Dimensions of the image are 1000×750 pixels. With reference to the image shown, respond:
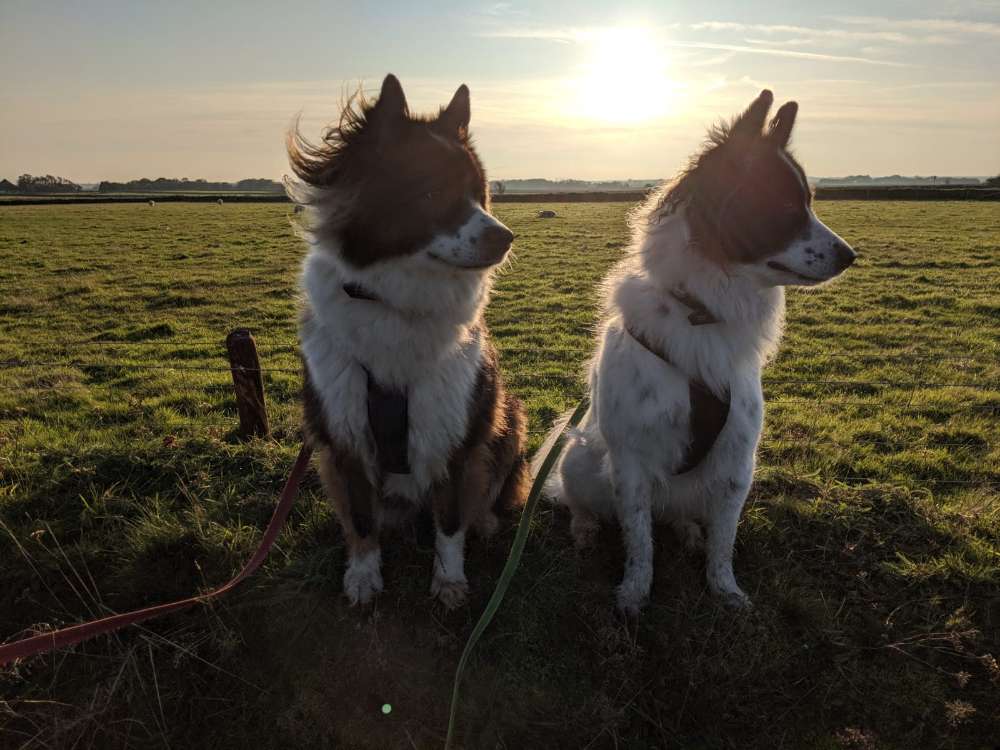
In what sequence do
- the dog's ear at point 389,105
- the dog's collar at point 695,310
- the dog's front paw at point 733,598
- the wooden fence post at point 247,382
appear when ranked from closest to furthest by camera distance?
the dog's ear at point 389,105 → the dog's collar at point 695,310 → the dog's front paw at point 733,598 → the wooden fence post at point 247,382

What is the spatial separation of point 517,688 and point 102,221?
37.6 metres

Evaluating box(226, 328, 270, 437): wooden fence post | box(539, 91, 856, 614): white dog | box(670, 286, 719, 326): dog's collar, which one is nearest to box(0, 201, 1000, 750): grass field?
box(226, 328, 270, 437): wooden fence post

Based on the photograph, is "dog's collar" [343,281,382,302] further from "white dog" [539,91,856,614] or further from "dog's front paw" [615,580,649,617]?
"dog's front paw" [615,580,649,617]

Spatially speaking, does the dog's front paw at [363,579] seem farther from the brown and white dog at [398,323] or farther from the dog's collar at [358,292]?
the dog's collar at [358,292]

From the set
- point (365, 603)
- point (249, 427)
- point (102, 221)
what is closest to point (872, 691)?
point (365, 603)

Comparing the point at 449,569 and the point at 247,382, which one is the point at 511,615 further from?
the point at 247,382

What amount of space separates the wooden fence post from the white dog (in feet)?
9.59

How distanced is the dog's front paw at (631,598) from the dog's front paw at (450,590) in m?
0.77

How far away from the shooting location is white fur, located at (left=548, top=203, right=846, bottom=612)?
2.71 meters

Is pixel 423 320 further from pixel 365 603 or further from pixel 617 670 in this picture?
pixel 617 670

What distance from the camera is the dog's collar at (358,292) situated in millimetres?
2570

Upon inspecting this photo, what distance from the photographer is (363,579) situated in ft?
10.1

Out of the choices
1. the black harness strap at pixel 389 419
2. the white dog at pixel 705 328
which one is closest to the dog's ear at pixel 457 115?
the white dog at pixel 705 328

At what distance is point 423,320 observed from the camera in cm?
269
